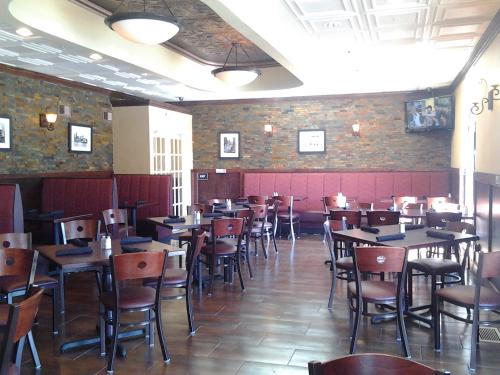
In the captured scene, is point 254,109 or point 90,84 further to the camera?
point 254,109

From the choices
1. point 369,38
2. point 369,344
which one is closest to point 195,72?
point 369,38

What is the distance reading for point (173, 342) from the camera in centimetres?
397

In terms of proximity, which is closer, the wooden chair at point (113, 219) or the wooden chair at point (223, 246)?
the wooden chair at point (223, 246)

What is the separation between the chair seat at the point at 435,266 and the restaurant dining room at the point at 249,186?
0.10 feet

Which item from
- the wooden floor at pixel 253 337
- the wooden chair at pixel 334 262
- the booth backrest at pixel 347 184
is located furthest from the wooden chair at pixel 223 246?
the booth backrest at pixel 347 184

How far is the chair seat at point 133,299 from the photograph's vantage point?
3.48 meters

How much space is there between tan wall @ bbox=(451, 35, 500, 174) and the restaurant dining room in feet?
0.19

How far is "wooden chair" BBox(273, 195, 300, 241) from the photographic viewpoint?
8727mm

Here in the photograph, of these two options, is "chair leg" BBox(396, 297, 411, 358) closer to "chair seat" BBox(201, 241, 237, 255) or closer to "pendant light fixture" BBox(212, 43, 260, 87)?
"chair seat" BBox(201, 241, 237, 255)

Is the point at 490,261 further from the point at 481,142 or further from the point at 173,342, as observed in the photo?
the point at 481,142

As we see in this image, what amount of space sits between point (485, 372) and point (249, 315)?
2.09 m

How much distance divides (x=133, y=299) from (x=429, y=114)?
25.6 ft

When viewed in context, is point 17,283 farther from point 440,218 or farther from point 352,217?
point 440,218

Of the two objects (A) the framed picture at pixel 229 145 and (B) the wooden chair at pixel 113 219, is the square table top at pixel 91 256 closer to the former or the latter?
(B) the wooden chair at pixel 113 219
